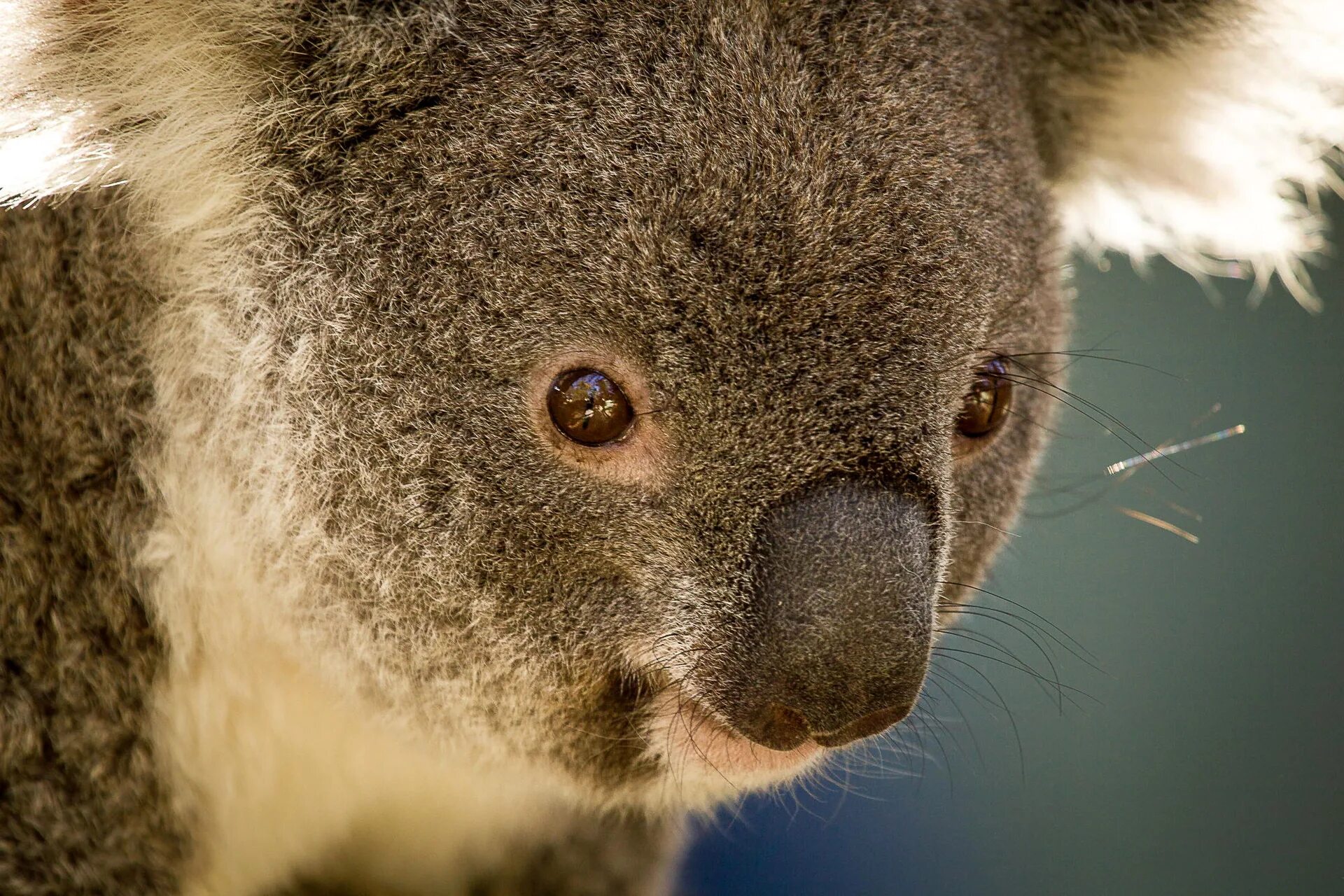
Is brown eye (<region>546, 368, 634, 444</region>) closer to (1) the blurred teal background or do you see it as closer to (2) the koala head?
(2) the koala head

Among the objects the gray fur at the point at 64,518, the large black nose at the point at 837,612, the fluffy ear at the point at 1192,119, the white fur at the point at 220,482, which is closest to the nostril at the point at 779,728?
the large black nose at the point at 837,612

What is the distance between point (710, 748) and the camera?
5.38 feet

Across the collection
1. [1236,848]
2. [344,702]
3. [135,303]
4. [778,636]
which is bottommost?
[1236,848]

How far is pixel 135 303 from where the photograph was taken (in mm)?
1628

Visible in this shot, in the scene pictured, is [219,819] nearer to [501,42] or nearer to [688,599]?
[688,599]

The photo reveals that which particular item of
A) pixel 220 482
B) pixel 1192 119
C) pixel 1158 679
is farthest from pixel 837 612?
pixel 1158 679

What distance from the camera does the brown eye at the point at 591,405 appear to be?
141cm

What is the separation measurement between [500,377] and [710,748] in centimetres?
55

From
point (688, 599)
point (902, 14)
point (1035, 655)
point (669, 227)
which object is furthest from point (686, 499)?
point (1035, 655)

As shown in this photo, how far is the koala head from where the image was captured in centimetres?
138

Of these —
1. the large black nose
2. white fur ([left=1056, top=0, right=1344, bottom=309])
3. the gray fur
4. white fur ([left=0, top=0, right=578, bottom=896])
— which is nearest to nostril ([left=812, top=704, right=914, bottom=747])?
the large black nose

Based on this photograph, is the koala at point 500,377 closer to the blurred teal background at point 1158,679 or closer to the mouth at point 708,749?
the mouth at point 708,749

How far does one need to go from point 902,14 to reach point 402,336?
69cm

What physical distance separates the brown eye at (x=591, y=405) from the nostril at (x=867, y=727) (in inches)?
15.9
